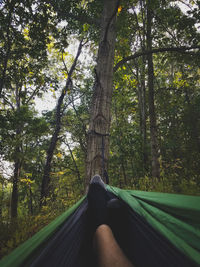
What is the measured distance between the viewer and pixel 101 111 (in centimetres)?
158

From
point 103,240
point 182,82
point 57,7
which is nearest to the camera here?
point 103,240

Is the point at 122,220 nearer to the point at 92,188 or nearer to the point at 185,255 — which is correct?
the point at 92,188

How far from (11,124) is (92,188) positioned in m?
4.21

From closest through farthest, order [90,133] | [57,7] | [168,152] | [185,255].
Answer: [185,255] → [90,133] → [57,7] → [168,152]

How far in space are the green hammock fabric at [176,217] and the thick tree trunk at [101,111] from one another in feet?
1.87

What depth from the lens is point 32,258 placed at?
2.10 feet

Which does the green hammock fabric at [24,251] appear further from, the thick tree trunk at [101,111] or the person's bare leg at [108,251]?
the thick tree trunk at [101,111]

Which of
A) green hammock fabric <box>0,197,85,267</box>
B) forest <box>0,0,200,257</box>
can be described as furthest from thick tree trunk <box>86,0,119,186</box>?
green hammock fabric <box>0,197,85,267</box>

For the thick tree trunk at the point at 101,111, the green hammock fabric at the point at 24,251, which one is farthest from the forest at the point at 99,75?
the green hammock fabric at the point at 24,251

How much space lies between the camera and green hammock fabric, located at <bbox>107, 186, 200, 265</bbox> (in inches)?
24.9

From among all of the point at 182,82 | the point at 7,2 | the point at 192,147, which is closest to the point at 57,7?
the point at 7,2

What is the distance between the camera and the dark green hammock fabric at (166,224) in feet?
1.96

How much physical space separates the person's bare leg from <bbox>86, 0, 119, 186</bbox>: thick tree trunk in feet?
1.67

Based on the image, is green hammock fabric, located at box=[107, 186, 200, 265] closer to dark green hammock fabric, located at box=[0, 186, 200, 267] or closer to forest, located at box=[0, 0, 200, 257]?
dark green hammock fabric, located at box=[0, 186, 200, 267]
